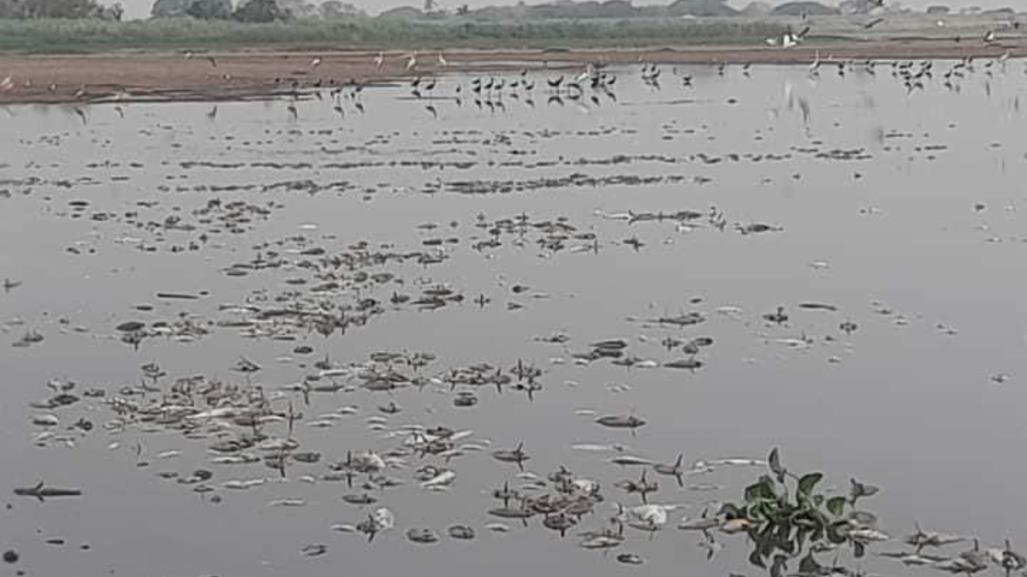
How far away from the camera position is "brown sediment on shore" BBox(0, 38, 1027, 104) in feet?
221

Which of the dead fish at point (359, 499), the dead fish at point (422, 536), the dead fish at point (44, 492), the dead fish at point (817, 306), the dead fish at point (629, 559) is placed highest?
the dead fish at point (817, 306)

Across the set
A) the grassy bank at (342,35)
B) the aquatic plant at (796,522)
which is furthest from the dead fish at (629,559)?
the grassy bank at (342,35)

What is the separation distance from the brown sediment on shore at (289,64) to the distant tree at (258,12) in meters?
38.3

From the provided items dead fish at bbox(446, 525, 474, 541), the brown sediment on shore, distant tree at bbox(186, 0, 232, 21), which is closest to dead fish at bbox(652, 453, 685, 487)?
dead fish at bbox(446, 525, 474, 541)

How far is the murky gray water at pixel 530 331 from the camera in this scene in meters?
10.4

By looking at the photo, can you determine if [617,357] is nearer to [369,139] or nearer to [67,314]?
[67,314]

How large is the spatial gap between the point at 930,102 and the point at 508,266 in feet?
129

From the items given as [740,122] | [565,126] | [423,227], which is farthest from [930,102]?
[423,227]

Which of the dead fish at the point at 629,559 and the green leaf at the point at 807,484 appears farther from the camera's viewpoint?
the green leaf at the point at 807,484

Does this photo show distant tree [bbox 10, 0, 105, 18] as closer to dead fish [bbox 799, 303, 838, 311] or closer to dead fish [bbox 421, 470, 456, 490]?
dead fish [bbox 799, 303, 838, 311]

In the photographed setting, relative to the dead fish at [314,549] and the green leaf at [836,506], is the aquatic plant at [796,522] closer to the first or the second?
the green leaf at [836,506]

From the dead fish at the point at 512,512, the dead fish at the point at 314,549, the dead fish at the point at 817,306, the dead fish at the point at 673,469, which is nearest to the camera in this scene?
the dead fish at the point at 314,549

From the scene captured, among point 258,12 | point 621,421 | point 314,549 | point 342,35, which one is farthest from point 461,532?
point 258,12

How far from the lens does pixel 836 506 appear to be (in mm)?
9891
